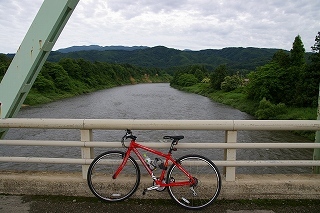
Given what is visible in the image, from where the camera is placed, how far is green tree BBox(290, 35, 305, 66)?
3691cm

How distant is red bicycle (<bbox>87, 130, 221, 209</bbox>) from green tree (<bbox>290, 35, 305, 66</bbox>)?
126 ft

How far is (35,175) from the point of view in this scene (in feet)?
13.2

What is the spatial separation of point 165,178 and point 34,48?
2.40 meters

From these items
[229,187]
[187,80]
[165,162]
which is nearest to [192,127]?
[165,162]

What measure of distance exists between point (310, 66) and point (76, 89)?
47605 mm

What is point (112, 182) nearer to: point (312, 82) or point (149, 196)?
point (149, 196)

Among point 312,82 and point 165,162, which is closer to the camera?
point 165,162

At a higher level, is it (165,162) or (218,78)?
(218,78)

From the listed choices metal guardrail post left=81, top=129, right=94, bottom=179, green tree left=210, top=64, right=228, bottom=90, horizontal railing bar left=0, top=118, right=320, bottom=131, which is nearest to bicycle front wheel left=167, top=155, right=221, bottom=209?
horizontal railing bar left=0, top=118, right=320, bottom=131

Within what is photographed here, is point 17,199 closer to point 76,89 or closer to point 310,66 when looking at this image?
point 310,66

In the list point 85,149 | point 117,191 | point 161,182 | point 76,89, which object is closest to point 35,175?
point 85,149

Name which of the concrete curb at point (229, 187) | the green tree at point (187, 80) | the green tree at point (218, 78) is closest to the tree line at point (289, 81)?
the green tree at point (218, 78)

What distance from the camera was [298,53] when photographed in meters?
36.9

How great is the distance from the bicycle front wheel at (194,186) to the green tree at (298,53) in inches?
1514
